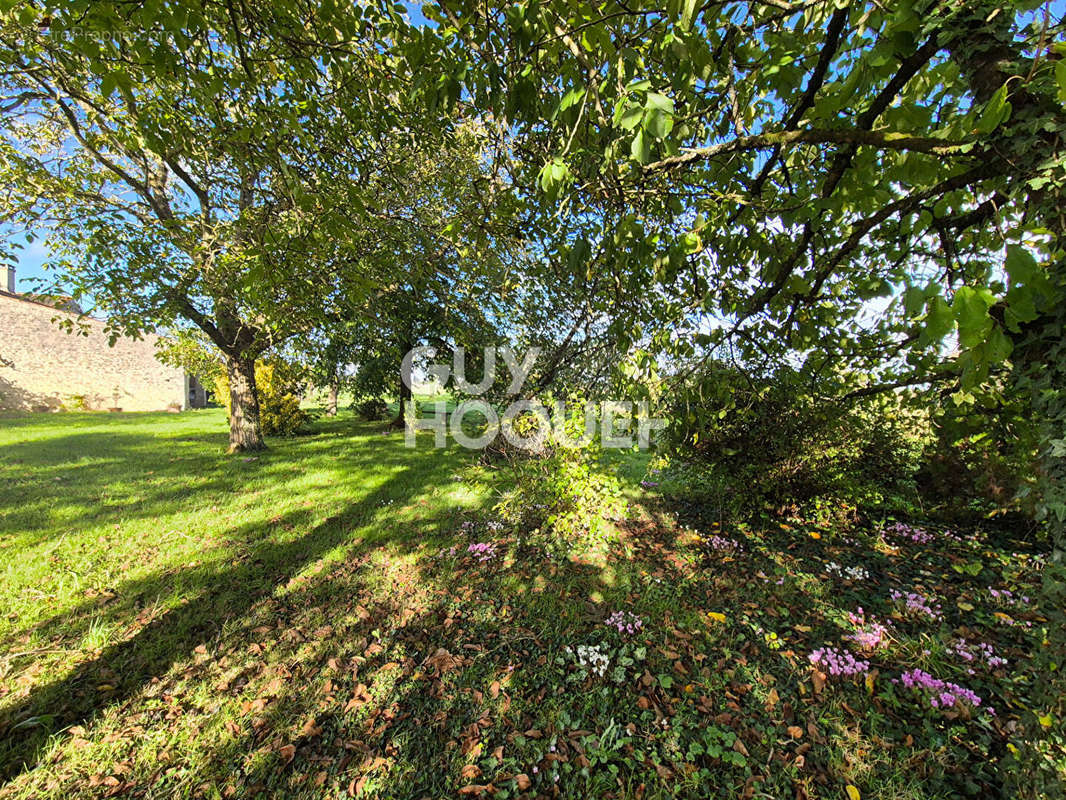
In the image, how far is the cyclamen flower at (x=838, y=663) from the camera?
8.60ft

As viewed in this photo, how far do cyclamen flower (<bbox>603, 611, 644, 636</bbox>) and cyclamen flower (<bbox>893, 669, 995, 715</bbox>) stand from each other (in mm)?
1668

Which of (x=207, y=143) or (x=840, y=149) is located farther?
(x=207, y=143)

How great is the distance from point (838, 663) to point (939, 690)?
0.50m

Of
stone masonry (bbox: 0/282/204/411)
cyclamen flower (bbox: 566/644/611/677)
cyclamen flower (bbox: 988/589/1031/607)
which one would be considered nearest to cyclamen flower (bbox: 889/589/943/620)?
cyclamen flower (bbox: 988/589/1031/607)

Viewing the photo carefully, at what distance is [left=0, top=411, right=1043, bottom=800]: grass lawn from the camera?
6.77 ft

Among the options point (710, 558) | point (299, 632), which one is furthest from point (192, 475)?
point (710, 558)

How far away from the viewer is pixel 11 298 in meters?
19.1

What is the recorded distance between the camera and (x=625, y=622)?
323 cm

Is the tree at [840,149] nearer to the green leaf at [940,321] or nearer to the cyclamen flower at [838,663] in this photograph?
the green leaf at [940,321]

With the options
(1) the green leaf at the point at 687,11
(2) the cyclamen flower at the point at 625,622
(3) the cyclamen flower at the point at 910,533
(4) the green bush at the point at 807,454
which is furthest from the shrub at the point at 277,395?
(3) the cyclamen flower at the point at 910,533

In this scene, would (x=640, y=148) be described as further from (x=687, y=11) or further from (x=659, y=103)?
(x=687, y=11)

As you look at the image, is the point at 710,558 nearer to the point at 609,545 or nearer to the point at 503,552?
the point at 609,545

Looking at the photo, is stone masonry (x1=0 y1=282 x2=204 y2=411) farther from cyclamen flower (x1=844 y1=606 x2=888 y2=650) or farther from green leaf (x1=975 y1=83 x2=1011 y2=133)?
cyclamen flower (x1=844 y1=606 x2=888 y2=650)

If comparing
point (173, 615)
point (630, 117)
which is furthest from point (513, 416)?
point (630, 117)
